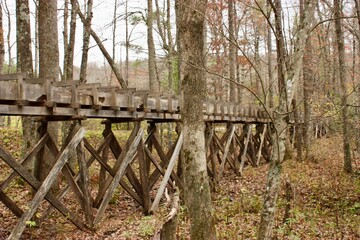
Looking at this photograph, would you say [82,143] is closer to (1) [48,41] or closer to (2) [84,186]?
(2) [84,186]

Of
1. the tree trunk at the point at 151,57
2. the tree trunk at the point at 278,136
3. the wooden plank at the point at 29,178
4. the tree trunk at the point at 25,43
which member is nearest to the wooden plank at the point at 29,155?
the wooden plank at the point at 29,178

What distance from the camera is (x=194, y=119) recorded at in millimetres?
5449

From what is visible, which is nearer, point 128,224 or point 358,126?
point 128,224

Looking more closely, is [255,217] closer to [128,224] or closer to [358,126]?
[128,224]

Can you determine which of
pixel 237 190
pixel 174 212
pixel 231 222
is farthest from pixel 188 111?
pixel 237 190

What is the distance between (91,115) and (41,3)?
12.8 feet

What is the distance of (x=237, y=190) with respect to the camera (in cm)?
1038

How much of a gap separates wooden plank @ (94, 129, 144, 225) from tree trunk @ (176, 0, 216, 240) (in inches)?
94.6

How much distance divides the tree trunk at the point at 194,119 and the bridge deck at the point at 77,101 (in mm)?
1300

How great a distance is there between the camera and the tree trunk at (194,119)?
17.3 feet

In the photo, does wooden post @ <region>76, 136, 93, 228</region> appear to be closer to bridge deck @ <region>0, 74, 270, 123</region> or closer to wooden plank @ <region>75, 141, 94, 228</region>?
wooden plank @ <region>75, 141, 94, 228</region>

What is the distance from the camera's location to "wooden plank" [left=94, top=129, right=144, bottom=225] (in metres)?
7.03

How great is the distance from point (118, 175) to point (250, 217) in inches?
119

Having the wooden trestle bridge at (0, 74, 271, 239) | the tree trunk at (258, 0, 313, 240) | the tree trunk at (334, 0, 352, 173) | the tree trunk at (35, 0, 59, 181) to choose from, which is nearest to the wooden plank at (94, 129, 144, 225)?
the wooden trestle bridge at (0, 74, 271, 239)
